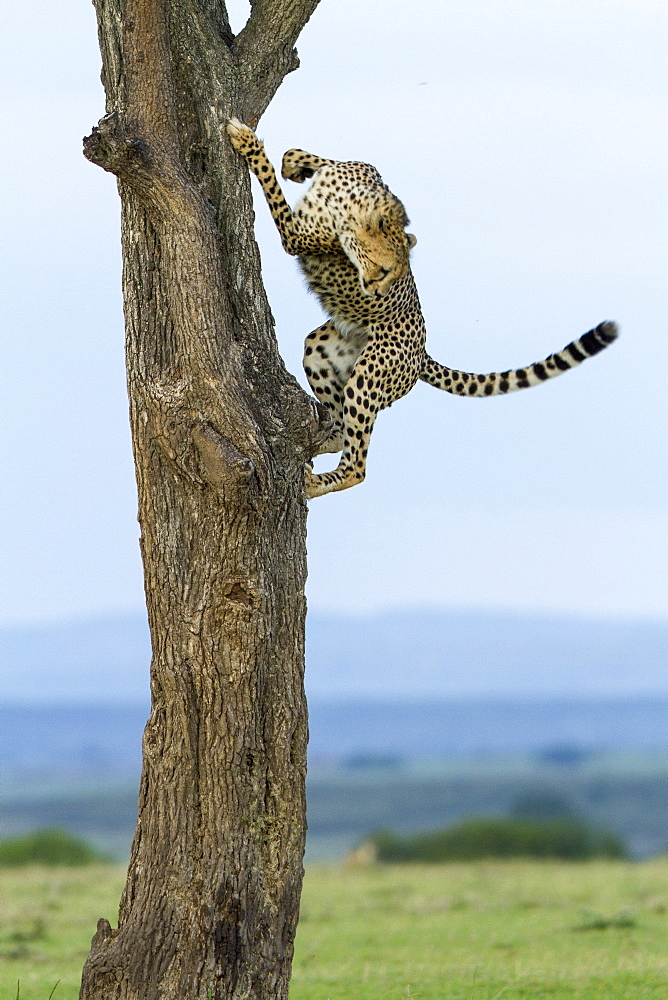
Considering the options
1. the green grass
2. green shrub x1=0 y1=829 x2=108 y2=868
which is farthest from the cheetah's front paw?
green shrub x1=0 y1=829 x2=108 y2=868

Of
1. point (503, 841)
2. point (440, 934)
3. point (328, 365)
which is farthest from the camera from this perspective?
point (503, 841)

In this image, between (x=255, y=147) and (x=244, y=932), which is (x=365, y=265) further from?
(x=244, y=932)

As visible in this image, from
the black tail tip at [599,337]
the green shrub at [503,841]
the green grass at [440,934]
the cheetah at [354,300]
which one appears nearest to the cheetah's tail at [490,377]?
the cheetah at [354,300]

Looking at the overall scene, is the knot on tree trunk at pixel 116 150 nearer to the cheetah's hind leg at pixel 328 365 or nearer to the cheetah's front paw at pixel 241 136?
the cheetah's front paw at pixel 241 136

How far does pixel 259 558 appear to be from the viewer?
15.0 ft

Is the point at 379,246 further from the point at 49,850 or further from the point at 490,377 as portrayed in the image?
the point at 49,850

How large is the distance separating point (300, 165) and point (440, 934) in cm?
484

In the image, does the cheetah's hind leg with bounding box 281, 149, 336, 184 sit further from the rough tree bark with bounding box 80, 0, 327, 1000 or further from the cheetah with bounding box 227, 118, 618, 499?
the rough tree bark with bounding box 80, 0, 327, 1000

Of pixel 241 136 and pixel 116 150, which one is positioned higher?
pixel 241 136

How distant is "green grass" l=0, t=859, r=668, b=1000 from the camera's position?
6.16 metres

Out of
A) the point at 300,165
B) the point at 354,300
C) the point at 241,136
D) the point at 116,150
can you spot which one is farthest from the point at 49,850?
the point at 116,150

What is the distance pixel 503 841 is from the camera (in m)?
18.3

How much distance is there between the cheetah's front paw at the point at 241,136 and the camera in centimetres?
495

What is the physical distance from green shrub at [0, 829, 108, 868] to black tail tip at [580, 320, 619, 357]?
11631 mm
